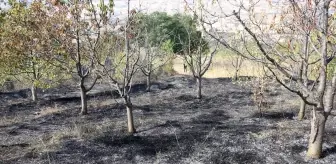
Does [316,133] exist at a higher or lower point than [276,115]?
higher

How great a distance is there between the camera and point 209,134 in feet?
47.0

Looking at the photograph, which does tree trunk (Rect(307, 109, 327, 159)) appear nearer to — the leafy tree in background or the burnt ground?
the burnt ground

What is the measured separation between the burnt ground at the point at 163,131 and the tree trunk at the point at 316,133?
0.85 feet

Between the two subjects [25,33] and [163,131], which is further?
[25,33]

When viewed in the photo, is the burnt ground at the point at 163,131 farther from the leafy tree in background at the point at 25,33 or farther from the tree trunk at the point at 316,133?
the leafy tree in background at the point at 25,33

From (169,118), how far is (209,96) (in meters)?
6.46

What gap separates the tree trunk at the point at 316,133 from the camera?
10.7 m

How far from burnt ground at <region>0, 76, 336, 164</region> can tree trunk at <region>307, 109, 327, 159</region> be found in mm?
258

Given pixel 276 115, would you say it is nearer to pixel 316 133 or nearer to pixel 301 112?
pixel 301 112

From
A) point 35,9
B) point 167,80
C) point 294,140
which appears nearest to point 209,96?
point 167,80

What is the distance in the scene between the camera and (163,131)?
15.0 metres

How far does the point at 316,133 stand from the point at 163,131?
20.9 feet

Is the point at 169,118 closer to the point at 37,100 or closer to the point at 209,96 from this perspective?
the point at 209,96

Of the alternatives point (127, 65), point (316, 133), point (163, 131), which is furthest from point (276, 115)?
point (127, 65)
